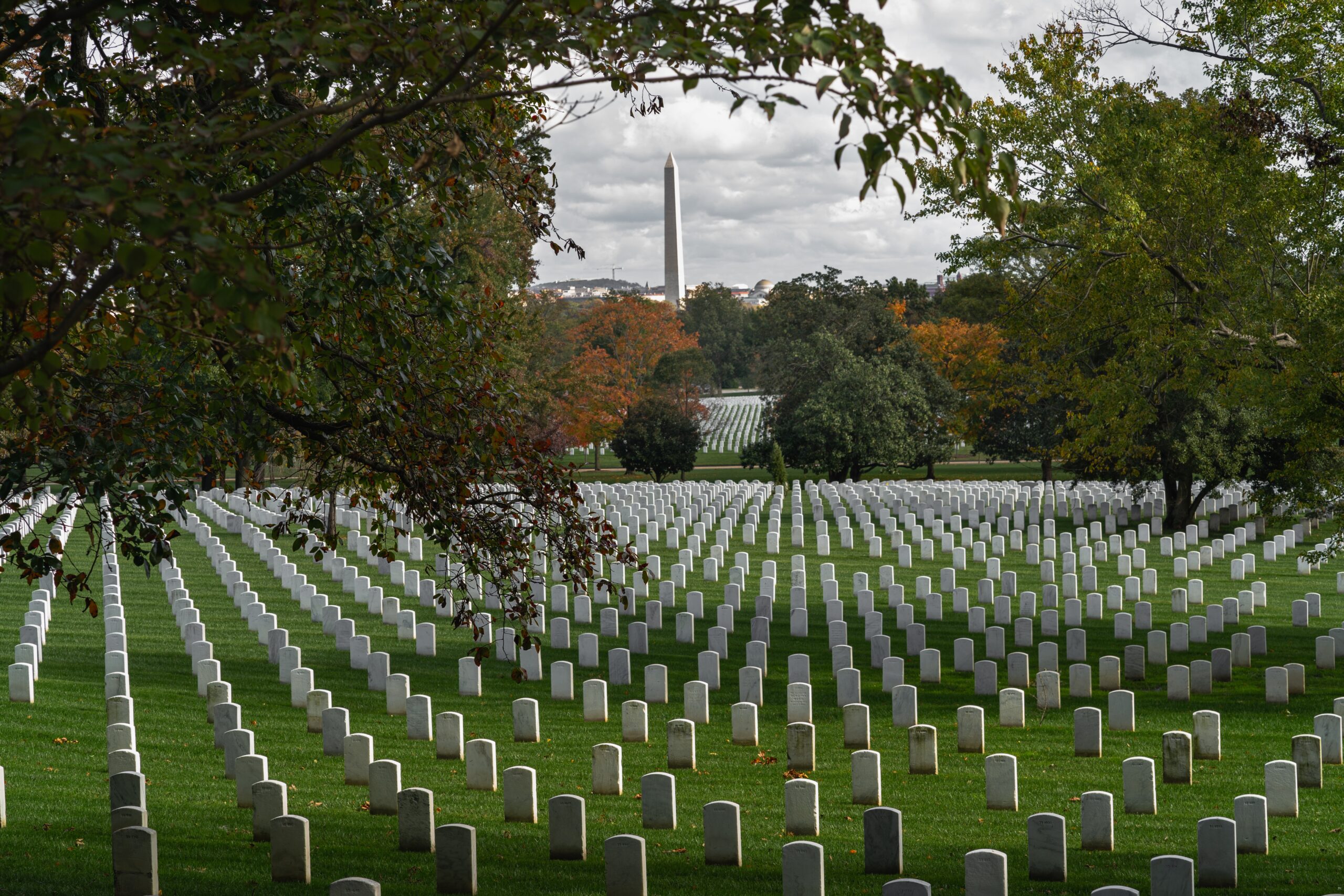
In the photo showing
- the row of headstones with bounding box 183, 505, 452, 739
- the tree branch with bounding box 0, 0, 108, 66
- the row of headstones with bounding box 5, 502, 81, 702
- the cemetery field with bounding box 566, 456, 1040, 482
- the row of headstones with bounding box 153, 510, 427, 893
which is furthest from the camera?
the cemetery field with bounding box 566, 456, 1040, 482

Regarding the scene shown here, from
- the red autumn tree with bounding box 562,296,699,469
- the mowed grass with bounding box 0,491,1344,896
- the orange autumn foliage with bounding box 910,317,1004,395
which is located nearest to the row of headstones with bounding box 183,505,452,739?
the mowed grass with bounding box 0,491,1344,896

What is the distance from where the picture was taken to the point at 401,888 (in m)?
7.10

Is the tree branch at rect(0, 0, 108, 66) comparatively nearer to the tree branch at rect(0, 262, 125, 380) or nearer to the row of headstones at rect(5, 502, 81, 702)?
the tree branch at rect(0, 262, 125, 380)

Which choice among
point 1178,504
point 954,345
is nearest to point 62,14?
point 1178,504

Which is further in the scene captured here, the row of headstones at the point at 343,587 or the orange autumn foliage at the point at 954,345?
the orange autumn foliage at the point at 954,345

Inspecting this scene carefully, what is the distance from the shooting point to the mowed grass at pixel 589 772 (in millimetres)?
7586

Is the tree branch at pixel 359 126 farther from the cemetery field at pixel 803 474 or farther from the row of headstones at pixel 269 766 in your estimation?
the cemetery field at pixel 803 474

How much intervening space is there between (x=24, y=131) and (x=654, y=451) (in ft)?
150

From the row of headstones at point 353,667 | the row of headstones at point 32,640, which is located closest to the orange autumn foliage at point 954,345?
the row of headstones at point 353,667

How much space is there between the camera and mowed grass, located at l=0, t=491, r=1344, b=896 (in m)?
7.59

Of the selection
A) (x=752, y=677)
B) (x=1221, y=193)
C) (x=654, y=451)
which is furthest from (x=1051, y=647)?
(x=654, y=451)

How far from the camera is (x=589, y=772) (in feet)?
34.9

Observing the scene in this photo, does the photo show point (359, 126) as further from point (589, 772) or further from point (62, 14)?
point (589, 772)

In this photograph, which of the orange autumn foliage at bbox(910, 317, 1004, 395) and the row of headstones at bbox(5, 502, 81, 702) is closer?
the row of headstones at bbox(5, 502, 81, 702)
